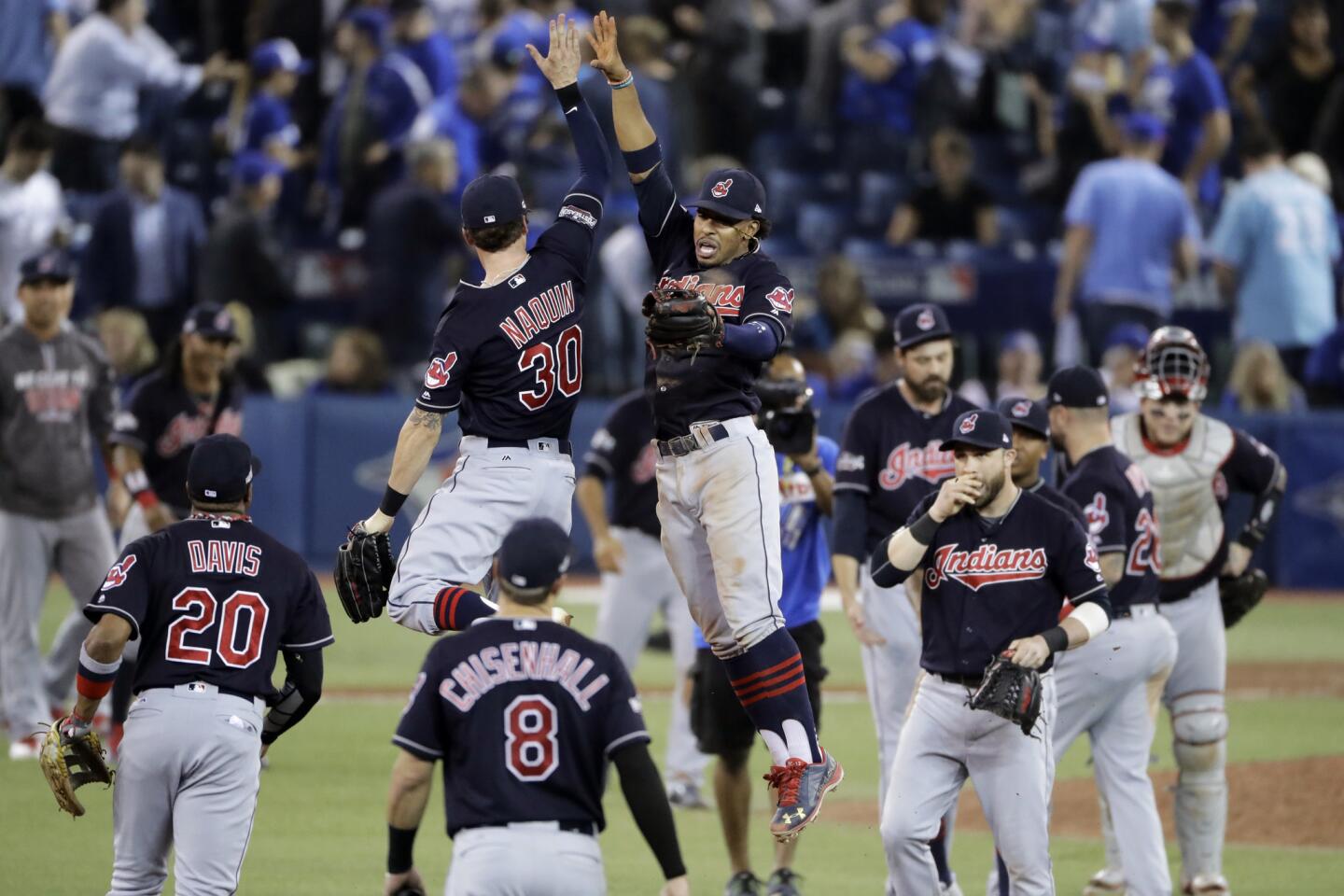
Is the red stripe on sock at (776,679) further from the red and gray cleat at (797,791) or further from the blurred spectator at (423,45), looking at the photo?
the blurred spectator at (423,45)

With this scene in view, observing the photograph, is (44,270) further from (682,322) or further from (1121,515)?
(1121,515)

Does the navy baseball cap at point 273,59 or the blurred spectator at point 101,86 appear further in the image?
the navy baseball cap at point 273,59

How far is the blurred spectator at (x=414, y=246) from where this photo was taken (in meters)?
16.9

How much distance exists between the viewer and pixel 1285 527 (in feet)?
59.2

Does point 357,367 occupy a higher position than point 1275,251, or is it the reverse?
point 1275,251

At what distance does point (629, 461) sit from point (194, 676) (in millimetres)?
4863

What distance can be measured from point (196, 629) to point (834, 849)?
417cm

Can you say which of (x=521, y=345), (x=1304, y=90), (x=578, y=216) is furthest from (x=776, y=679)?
(x=1304, y=90)

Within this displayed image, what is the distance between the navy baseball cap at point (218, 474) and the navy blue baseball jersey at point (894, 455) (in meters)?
3.08

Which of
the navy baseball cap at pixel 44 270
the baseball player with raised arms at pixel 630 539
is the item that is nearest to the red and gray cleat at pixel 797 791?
the baseball player with raised arms at pixel 630 539

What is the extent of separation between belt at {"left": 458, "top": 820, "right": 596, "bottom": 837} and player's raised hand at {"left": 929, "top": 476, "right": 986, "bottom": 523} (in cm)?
217

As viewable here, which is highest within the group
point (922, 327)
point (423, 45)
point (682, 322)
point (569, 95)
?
point (423, 45)

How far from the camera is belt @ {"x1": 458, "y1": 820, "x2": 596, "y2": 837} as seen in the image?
5703 millimetres

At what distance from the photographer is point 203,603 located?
689 centimetres
